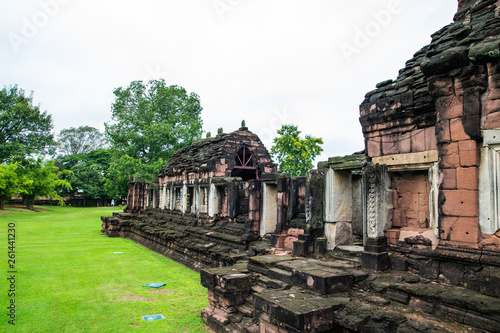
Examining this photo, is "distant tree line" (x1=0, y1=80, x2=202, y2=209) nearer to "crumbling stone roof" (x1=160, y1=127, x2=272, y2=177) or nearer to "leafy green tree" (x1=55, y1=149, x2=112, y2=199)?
"leafy green tree" (x1=55, y1=149, x2=112, y2=199)

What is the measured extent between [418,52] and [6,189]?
33345 millimetres

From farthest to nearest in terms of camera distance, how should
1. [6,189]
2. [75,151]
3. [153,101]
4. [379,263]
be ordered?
[75,151], [153,101], [6,189], [379,263]

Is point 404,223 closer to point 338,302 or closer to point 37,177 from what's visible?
point 338,302

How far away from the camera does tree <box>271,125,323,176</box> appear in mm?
25766

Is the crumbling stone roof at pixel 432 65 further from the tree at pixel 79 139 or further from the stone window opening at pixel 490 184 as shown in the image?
the tree at pixel 79 139

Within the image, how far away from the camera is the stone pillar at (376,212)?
5.30 metres

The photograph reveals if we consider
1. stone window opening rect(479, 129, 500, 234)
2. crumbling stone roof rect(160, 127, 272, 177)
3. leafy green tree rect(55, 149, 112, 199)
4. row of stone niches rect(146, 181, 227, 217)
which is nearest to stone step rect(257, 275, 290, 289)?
stone window opening rect(479, 129, 500, 234)

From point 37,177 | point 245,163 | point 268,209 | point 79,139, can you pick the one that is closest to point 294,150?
point 245,163

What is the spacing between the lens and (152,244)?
46.2 ft

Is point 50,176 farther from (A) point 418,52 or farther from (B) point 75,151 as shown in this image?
(A) point 418,52

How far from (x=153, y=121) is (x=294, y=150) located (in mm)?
14036

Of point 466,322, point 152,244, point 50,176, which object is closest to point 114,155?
point 50,176

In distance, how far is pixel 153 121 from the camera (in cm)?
3030

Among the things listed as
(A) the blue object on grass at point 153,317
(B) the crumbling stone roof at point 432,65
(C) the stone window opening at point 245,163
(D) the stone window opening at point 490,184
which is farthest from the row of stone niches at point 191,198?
(D) the stone window opening at point 490,184
